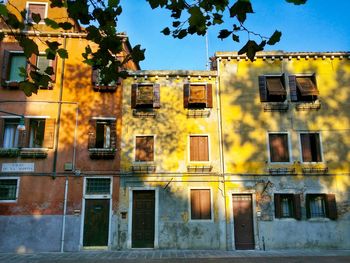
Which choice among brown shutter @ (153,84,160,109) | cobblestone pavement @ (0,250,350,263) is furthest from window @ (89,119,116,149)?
cobblestone pavement @ (0,250,350,263)

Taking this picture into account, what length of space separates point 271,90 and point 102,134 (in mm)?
9413

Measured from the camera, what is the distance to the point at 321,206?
17328 mm

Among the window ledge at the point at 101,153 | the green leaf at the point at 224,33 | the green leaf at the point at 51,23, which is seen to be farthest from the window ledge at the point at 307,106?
the green leaf at the point at 51,23

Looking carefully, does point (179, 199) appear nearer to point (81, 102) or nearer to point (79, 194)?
point (79, 194)

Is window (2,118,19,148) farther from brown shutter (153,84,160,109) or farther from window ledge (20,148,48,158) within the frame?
brown shutter (153,84,160,109)

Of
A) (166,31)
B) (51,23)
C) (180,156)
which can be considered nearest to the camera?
(51,23)

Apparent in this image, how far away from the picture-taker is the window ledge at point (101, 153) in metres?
17.3

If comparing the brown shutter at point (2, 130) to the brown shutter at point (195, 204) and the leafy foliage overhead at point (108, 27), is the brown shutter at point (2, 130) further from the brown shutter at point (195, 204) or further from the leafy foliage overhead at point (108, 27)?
the leafy foliage overhead at point (108, 27)

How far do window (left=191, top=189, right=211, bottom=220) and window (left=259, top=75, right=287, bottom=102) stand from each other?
6.04 m

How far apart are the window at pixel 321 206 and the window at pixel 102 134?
10497mm

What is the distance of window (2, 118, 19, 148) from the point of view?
1745cm

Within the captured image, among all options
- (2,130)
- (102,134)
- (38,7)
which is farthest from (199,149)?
(38,7)

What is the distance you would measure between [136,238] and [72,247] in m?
3.09

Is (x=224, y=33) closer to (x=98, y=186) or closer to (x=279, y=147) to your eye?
(x=98, y=186)
